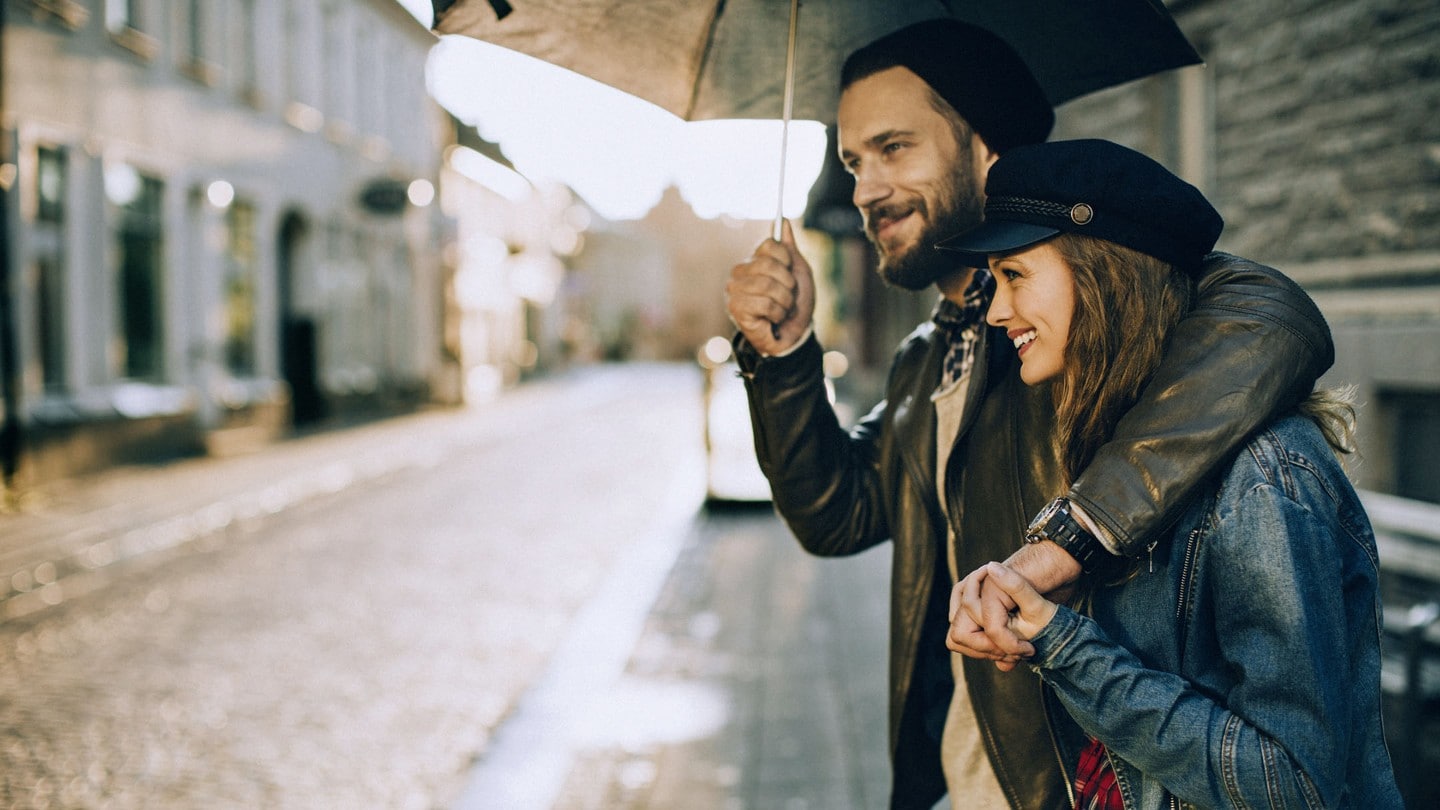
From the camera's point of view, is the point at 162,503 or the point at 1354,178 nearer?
the point at 1354,178

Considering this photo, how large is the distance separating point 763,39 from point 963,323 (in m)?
0.74

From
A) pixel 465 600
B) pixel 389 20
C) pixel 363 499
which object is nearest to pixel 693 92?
pixel 465 600

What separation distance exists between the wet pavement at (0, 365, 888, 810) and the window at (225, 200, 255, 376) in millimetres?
5758

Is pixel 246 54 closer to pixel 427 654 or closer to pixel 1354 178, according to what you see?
pixel 427 654

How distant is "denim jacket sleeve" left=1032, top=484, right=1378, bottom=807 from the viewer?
1253 millimetres

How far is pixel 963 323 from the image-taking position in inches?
79.0

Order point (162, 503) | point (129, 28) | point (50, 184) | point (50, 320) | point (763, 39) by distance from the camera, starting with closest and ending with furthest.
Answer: point (763, 39)
point (162, 503)
point (50, 184)
point (50, 320)
point (129, 28)

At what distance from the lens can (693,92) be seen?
241 cm

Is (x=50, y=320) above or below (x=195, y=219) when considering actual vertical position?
below

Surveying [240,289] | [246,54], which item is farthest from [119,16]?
[240,289]

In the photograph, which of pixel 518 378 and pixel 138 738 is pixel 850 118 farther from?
pixel 518 378

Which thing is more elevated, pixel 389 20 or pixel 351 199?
pixel 389 20

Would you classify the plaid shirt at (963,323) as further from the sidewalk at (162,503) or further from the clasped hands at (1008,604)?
the sidewalk at (162,503)

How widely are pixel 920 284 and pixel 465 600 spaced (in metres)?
5.88
